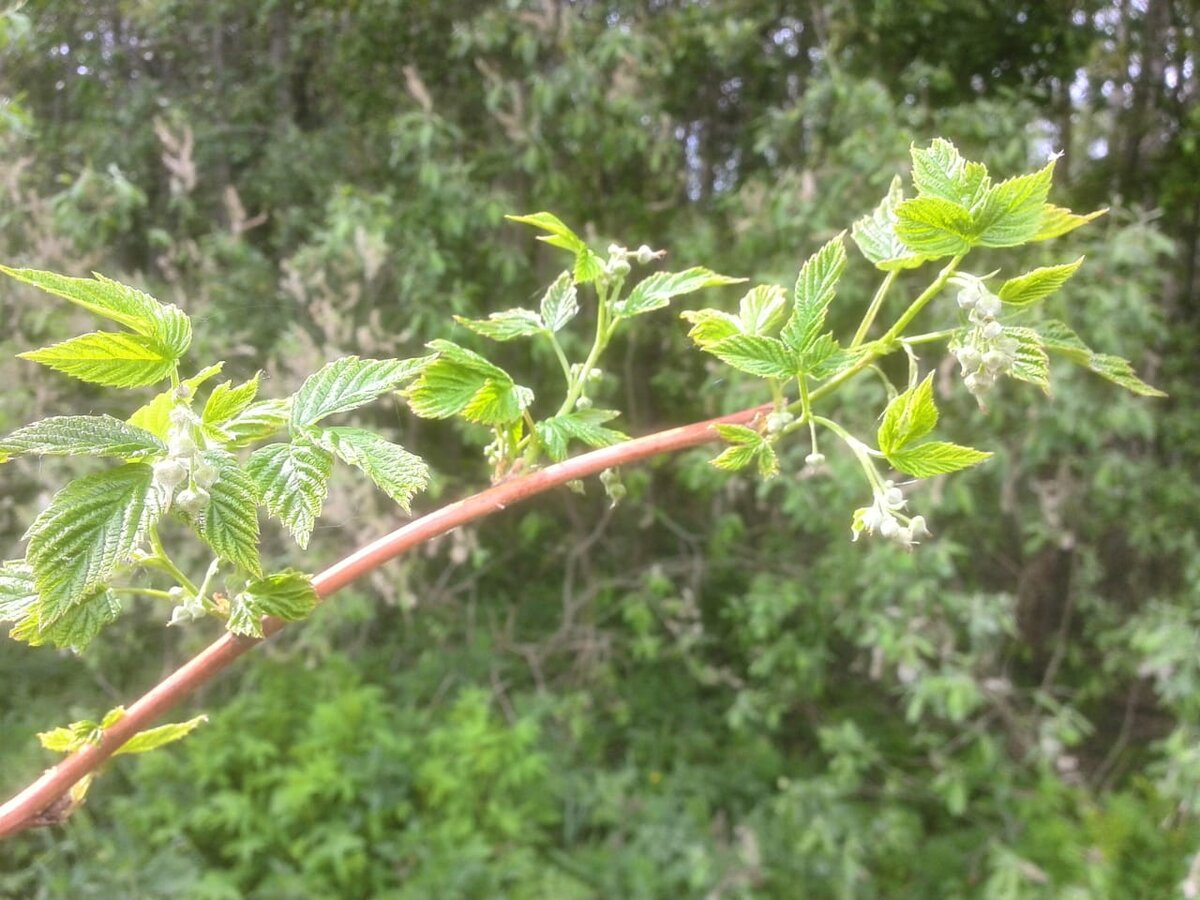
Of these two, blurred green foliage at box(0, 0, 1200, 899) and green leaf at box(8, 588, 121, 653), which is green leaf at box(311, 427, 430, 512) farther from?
blurred green foliage at box(0, 0, 1200, 899)

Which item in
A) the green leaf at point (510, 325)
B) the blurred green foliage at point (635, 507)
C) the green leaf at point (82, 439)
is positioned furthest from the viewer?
the blurred green foliage at point (635, 507)

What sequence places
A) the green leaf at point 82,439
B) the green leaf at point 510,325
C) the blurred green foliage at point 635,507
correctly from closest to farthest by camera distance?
the green leaf at point 82,439 → the green leaf at point 510,325 → the blurred green foliage at point 635,507

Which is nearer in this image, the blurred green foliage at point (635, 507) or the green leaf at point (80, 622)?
the green leaf at point (80, 622)

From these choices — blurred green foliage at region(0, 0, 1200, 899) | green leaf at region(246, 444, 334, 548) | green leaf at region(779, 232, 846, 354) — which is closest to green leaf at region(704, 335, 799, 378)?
green leaf at region(779, 232, 846, 354)

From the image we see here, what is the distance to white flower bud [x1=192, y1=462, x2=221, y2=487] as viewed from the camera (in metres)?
0.23

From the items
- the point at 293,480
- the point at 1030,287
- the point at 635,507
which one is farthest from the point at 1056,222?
the point at 635,507

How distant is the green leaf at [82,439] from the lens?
0.71 feet

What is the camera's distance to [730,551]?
2020 millimetres

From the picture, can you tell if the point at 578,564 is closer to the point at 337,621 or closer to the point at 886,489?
the point at 337,621

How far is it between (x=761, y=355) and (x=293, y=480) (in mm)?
143

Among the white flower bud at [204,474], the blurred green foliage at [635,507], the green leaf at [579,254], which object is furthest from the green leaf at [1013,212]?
the blurred green foliage at [635,507]

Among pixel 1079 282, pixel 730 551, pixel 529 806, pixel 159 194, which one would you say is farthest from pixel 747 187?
pixel 529 806

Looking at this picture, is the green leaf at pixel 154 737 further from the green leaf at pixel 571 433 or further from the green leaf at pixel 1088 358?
the green leaf at pixel 1088 358

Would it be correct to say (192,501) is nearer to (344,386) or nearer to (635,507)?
(344,386)
